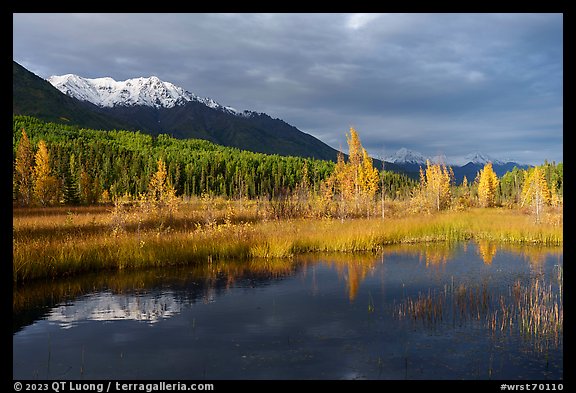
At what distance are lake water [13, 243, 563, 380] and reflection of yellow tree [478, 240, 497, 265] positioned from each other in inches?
118

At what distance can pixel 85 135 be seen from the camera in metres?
186

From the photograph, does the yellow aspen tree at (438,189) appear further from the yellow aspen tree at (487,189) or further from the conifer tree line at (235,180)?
the yellow aspen tree at (487,189)

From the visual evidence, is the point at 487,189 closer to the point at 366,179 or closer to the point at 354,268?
the point at 366,179

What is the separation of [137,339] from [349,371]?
522 centimetres

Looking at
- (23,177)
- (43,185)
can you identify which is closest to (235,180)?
(43,185)

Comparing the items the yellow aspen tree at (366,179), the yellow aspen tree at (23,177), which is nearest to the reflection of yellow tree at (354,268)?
the yellow aspen tree at (366,179)

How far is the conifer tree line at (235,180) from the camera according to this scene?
49.3 metres

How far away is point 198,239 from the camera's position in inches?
862

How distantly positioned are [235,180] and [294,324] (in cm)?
11400

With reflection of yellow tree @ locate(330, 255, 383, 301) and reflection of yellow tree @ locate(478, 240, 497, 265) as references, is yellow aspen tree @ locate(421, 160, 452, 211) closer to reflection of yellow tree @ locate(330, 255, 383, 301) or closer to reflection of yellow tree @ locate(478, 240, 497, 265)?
reflection of yellow tree @ locate(478, 240, 497, 265)

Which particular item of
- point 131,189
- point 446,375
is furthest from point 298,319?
point 131,189

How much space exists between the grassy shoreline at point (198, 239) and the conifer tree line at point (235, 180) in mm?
6837

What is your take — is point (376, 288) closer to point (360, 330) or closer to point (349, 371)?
point (360, 330)

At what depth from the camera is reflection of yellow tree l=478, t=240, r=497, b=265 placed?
70.9 feet
